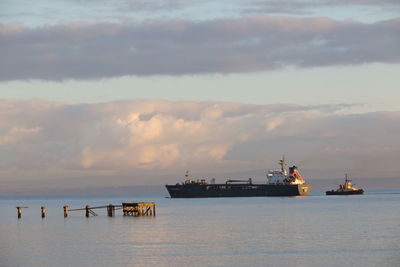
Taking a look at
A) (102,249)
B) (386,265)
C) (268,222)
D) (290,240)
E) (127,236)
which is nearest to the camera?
(386,265)

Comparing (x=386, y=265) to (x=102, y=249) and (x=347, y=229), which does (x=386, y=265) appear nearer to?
(x=102, y=249)

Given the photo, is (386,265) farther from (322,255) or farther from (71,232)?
(71,232)

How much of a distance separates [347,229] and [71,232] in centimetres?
2872

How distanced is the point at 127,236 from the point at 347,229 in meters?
22.5

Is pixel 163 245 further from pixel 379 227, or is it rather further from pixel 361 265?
pixel 379 227

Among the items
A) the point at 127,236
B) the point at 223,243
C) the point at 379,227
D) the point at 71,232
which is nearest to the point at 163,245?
the point at 223,243

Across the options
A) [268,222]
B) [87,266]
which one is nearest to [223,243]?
[87,266]

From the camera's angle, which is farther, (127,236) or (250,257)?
(127,236)

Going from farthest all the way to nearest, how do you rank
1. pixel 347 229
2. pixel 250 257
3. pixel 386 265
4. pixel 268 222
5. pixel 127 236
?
pixel 268 222 → pixel 347 229 → pixel 127 236 → pixel 250 257 → pixel 386 265

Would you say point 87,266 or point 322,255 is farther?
point 322,255

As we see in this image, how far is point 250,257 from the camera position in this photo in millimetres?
54969

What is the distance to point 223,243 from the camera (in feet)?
214

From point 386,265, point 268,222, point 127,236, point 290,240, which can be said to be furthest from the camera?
point 268,222

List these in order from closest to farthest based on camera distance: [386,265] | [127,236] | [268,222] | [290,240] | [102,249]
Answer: [386,265] < [102,249] < [290,240] < [127,236] < [268,222]
